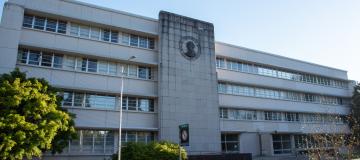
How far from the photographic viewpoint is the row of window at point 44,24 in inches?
1169

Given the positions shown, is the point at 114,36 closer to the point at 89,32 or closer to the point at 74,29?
the point at 89,32

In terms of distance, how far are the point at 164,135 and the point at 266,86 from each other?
18.4m

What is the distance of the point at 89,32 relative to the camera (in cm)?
3241

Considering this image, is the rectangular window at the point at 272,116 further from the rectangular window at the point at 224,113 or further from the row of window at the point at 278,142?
the rectangular window at the point at 224,113

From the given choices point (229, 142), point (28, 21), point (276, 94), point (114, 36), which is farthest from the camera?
point (276, 94)

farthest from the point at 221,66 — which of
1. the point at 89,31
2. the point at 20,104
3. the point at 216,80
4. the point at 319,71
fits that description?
the point at 20,104

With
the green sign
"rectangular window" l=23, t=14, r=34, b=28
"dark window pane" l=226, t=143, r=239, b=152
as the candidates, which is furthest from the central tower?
"rectangular window" l=23, t=14, r=34, b=28

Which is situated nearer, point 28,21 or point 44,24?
point 28,21

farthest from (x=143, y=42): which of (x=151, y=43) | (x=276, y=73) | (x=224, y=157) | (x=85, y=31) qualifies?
(x=276, y=73)

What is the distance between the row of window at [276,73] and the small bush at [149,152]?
686 inches

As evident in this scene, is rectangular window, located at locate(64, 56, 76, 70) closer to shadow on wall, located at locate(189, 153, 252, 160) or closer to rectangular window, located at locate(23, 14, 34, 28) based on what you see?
rectangular window, located at locate(23, 14, 34, 28)

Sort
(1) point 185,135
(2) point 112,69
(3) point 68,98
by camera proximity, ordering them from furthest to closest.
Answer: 1. (2) point 112,69
2. (3) point 68,98
3. (1) point 185,135

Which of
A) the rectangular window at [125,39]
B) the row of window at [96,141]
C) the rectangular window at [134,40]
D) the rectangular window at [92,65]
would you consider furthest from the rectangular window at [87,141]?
the rectangular window at [134,40]

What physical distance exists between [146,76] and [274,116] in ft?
65.7
